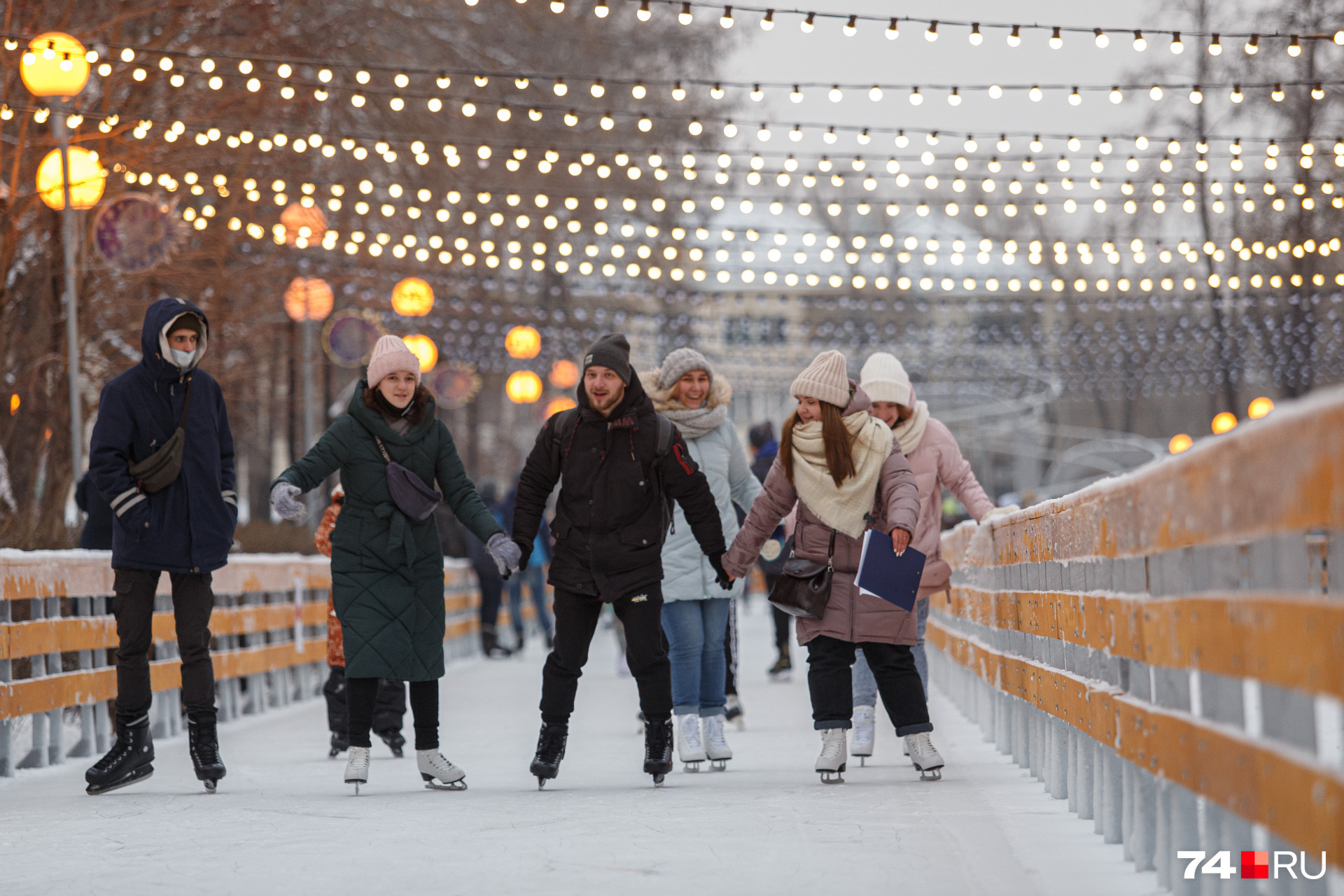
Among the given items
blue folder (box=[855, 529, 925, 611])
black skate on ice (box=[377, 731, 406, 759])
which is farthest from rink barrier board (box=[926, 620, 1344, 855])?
black skate on ice (box=[377, 731, 406, 759])

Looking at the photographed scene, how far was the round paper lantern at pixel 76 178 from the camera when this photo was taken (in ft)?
46.8

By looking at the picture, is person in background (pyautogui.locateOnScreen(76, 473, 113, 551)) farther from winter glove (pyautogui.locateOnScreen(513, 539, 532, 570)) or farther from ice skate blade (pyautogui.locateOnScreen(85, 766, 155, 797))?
winter glove (pyautogui.locateOnScreen(513, 539, 532, 570))

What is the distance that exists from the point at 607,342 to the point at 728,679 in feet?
10.7

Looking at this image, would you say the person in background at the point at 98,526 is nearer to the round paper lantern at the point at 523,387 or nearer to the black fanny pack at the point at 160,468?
the black fanny pack at the point at 160,468

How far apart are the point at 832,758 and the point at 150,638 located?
2.66 metres

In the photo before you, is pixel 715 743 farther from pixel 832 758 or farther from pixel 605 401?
pixel 605 401

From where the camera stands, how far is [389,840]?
225 inches

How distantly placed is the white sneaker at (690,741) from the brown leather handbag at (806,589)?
1.03 metres

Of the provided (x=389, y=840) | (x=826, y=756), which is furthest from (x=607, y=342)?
(x=389, y=840)

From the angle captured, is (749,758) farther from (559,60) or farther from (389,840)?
(559,60)

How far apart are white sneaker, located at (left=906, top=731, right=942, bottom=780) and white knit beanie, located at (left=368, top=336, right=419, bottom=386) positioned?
2.35m

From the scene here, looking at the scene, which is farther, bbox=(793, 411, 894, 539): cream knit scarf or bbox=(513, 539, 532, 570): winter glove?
bbox=(793, 411, 894, 539): cream knit scarf

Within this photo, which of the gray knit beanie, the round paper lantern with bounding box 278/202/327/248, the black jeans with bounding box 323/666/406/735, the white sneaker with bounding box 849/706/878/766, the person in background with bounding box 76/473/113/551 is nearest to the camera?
the white sneaker with bounding box 849/706/878/766

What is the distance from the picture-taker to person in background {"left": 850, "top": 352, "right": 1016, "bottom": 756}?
Answer: 27.5 feet
